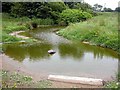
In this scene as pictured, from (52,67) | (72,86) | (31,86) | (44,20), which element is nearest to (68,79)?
(72,86)

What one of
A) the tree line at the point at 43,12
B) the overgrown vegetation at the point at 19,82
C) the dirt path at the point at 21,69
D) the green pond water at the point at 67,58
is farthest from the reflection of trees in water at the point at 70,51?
the tree line at the point at 43,12

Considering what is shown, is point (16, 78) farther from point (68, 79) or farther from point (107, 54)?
point (107, 54)

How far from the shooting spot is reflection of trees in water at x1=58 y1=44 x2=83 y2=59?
1245 cm

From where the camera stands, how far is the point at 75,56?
481 inches

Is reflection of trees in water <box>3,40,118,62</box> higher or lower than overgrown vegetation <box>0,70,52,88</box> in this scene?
lower

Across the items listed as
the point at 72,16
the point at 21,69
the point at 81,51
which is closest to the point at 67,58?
the point at 81,51

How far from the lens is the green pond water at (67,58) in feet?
31.4

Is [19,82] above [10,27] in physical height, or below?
below

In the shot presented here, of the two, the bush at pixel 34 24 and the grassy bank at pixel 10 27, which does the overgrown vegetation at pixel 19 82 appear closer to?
the grassy bank at pixel 10 27

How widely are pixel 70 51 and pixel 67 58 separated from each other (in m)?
1.79

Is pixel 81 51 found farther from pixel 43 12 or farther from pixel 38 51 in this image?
pixel 43 12

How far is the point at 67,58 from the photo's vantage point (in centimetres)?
1170

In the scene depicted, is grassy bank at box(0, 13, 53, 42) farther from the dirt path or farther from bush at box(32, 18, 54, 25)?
the dirt path

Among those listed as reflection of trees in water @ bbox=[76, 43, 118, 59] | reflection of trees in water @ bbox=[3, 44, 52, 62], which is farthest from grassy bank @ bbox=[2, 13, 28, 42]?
reflection of trees in water @ bbox=[76, 43, 118, 59]
